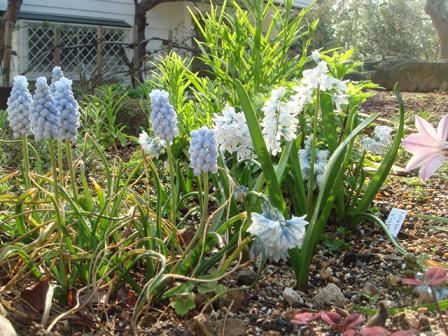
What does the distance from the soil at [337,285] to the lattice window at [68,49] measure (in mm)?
6364

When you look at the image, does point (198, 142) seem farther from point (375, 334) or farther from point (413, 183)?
point (413, 183)

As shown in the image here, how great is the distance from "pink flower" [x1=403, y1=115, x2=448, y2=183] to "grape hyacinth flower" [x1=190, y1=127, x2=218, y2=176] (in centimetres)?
48

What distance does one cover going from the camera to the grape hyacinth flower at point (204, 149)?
1508 mm

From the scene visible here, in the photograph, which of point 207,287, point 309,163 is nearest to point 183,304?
point 207,287

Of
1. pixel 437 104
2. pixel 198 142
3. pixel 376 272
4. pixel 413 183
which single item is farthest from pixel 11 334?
pixel 437 104

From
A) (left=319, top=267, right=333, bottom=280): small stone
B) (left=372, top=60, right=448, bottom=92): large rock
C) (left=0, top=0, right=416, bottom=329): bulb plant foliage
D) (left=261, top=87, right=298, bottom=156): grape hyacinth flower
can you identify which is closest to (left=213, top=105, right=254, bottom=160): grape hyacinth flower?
(left=0, top=0, right=416, bottom=329): bulb plant foliage

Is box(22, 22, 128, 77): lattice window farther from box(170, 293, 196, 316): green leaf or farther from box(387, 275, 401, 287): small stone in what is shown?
box(170, 293, 196, 316): green leaf

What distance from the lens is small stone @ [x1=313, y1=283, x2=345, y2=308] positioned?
1.83 meters

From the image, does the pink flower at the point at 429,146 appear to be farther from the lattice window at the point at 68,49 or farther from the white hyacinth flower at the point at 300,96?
the lattice window at the point at 68,49

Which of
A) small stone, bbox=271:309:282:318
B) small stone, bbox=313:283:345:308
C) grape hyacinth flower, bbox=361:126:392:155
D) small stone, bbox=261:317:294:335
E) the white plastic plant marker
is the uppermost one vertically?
grape hyacinth flower, bbox=361:126:392:155

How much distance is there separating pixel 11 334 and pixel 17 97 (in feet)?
2.16

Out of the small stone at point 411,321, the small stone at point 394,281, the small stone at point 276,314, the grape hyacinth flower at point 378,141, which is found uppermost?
the grape hyacinth flower at point 378,141

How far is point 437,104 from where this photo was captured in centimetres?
744

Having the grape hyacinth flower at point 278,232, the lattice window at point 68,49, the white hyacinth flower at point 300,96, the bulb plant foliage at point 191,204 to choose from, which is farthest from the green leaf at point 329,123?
the lattice window at point 68,49
